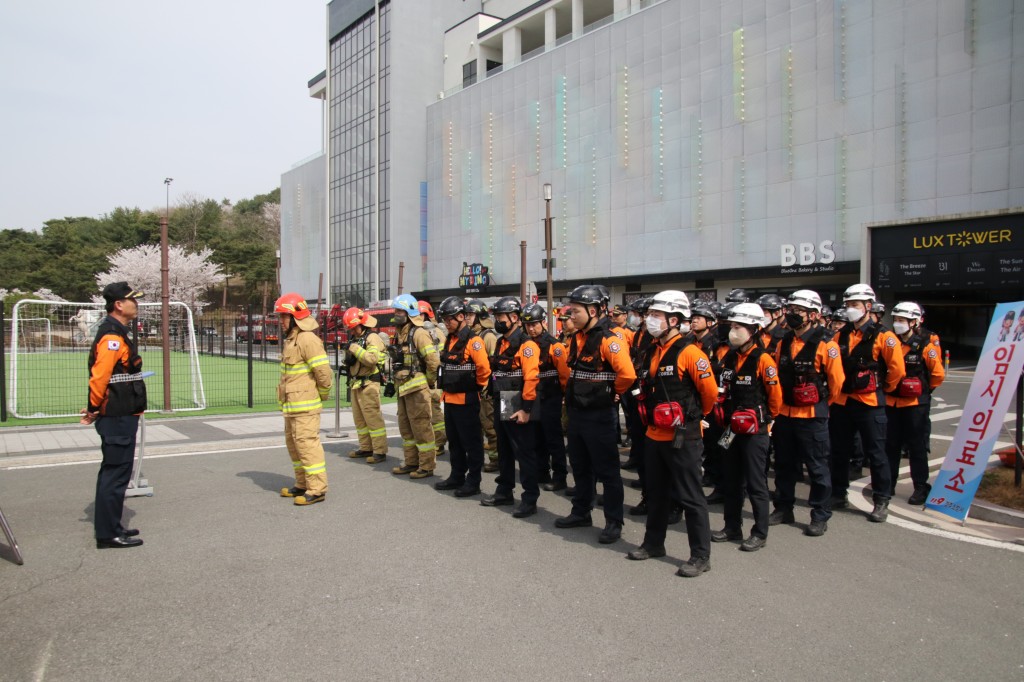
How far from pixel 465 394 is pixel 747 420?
301 cm

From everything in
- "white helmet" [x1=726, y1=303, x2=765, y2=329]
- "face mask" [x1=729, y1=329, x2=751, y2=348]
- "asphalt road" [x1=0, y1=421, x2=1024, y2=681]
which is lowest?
"asphalt road" [x1=0, y1=421, x2=1024, y2=681]

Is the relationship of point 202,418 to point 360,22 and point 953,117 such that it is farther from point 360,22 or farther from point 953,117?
point 360,22

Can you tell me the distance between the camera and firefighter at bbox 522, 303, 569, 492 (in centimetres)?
682

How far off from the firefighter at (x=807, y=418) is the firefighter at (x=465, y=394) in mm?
2992

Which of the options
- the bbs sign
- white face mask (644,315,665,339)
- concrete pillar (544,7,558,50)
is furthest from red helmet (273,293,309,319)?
concrete pillar (544,7,558,50)

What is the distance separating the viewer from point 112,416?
5.59 metres

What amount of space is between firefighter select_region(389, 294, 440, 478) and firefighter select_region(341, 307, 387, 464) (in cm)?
48

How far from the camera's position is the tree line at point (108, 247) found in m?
67.8

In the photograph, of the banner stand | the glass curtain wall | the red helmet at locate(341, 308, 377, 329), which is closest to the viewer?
the banner stand

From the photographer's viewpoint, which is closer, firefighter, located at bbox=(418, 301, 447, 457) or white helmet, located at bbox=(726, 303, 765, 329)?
white helmet, located at bbox=(726, 303, 765, 329)

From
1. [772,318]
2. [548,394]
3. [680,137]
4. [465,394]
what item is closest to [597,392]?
[548,394]

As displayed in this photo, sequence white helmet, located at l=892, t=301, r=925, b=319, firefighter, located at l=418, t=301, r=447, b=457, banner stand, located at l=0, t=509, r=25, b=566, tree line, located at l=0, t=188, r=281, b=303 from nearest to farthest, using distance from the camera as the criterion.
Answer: banner stand, located at l=0, t=509, r=25, b=566
white helmet, located at l=892, t=301, r=925, b=319
firefighter, located at l=418, t=301, r=447, b=457
tree line, located at l=0, t=188, r=281, b=303

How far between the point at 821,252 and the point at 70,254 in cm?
6956

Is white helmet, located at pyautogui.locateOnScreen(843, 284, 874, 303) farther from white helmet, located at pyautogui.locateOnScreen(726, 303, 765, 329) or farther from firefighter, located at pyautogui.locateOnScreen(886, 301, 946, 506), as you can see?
white helmet, located at pyautogui.locateOnScreen(726, 303, 765, 329)
